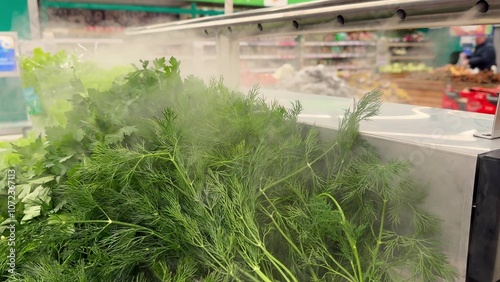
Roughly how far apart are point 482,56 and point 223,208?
4403mm

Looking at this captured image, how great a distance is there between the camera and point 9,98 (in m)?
2.52

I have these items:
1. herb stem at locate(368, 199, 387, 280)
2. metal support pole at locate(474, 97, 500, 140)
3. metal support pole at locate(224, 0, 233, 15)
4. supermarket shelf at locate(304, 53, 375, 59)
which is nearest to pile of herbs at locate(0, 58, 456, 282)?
herb stem at locate(368, 199, 387, 280)

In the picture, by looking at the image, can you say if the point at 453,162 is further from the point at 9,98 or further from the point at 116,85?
the point at 9,98

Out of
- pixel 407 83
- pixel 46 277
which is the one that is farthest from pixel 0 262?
pixel 407 83

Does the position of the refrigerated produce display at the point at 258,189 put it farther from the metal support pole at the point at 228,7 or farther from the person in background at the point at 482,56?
the person in background at the point at 482,56

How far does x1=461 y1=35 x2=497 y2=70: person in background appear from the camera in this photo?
4180 mm

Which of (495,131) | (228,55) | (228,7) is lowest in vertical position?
(495,131)

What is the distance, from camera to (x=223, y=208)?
727 mm

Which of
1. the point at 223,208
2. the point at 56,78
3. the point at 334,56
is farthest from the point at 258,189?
the point at 334,56

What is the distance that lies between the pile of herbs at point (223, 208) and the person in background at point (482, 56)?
394 centimetres

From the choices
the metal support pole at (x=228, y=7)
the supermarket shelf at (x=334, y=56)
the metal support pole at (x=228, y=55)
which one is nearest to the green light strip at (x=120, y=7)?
the supermarket shelf at (x=334, y=56)

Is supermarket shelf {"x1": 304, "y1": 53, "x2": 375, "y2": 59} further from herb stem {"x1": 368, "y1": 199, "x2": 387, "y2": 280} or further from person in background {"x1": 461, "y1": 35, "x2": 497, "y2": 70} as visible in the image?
herb stem {"x1": 368, "y1": 199, "x2": 387, "y2": 280}

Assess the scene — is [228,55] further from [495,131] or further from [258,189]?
[495,131]

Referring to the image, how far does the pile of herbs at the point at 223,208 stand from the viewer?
28.0 inches
